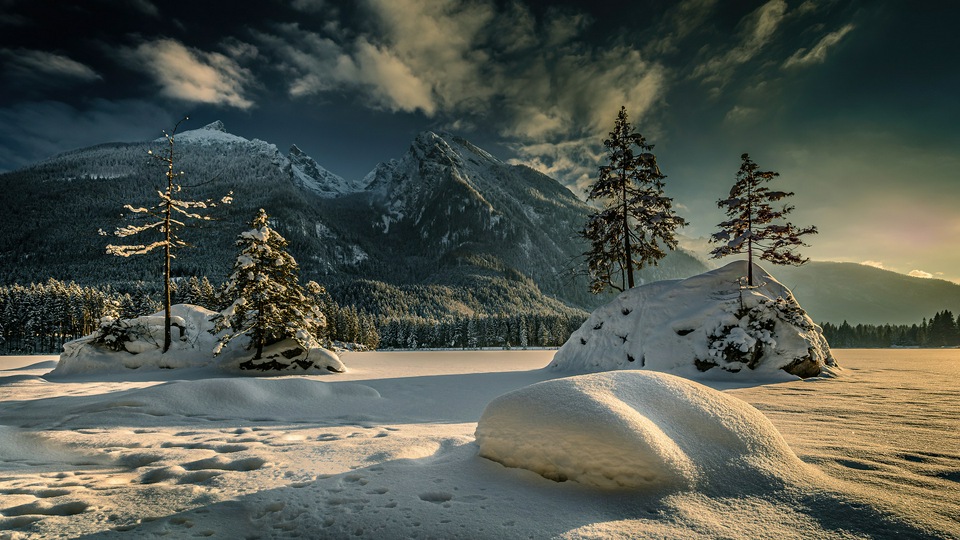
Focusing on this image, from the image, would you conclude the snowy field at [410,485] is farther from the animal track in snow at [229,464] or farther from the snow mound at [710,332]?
the snow mound at [710,332]

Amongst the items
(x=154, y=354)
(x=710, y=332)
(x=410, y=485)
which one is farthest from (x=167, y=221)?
(x=710, y=332)

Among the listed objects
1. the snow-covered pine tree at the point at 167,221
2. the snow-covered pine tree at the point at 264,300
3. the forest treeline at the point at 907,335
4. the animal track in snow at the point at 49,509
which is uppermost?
the snow-covered pine tree at the point at 167,221

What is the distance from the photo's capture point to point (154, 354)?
57.0 feet

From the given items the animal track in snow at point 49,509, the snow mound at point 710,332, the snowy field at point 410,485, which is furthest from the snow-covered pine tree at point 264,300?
the animal track in snow at point 49,509

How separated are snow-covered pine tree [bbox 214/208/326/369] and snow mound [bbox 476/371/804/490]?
49.8ft

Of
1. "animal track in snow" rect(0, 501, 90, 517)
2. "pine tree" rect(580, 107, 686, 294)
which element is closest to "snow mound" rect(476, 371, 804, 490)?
"animal track in snow" rect(0, 501, 90, 517)

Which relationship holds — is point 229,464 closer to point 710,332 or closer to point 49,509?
point 49,509

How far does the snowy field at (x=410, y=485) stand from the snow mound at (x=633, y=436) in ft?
0.25

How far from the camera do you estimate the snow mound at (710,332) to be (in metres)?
12.4

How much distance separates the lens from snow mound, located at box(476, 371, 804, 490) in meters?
3.37

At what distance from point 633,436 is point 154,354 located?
22021mm

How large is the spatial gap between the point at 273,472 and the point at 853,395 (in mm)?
11970

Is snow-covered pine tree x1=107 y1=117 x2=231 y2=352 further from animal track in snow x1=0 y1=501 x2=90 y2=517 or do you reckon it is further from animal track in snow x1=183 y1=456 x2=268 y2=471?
animal track in snow x1=0 y1=501 x2=90 y2=517

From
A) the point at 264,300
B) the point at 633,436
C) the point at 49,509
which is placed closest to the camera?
the point at 49,509
